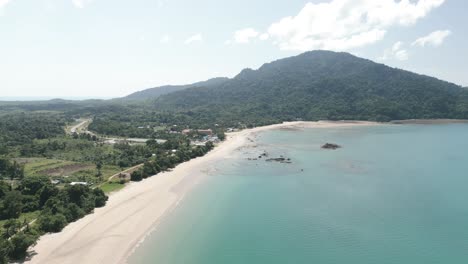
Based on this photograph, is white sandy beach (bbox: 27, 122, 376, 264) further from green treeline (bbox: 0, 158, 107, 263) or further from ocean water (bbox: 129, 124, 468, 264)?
ocean water (bbox: 129, 124, 468, 264)

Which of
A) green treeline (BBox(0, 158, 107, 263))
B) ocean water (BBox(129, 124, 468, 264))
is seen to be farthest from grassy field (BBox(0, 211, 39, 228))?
ocean water (BBox(129, 124, 468, 264))

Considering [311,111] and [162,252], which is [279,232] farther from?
[311,111]

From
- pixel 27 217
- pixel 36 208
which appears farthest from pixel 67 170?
pixel 27 217

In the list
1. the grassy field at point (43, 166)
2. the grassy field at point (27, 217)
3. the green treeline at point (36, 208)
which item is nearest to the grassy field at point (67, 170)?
the grassy field at point (43, 166)

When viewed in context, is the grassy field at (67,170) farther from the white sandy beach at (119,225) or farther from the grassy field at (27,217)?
the grassy field at (27,217)

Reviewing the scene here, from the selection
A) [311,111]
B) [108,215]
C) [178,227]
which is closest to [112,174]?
[108,215]

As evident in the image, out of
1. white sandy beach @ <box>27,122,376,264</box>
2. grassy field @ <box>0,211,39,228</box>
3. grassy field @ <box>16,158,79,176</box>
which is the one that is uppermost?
grassy field @ <box>16,158,79,176</box>
